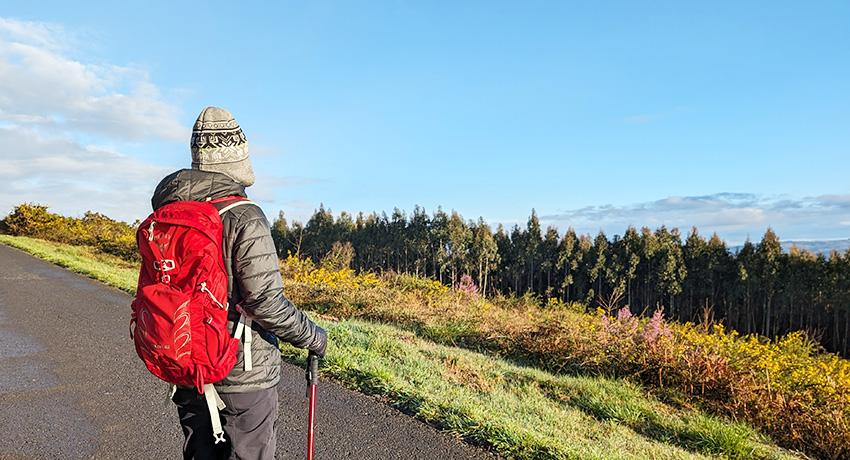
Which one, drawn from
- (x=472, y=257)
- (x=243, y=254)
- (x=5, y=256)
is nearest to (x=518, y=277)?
(x=472, y=257)

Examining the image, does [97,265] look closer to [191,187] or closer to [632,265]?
[191,187]

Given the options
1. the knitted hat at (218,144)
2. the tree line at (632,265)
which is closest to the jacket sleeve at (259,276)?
the knitted hat at (218,144)

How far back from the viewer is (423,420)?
435 cm

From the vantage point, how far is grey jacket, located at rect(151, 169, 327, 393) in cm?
220

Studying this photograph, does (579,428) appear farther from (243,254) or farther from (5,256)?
(5,256)

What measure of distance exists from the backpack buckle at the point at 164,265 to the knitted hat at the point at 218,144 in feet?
1.61

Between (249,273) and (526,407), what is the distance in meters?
3.81

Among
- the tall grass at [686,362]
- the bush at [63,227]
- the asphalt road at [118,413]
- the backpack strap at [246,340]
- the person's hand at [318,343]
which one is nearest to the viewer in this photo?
the backpack strap at [246,340]

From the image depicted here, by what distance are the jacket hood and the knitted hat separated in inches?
3.3

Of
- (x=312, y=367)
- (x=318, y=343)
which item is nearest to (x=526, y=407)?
(x=312, y=367)

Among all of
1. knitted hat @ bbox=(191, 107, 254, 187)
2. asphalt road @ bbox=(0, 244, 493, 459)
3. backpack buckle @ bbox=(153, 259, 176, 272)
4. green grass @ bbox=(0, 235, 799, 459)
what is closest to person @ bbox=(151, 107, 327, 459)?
knitted hat @ bbox=(191, 107, 254, 187)

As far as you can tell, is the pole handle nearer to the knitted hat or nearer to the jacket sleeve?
the jacket sleeve

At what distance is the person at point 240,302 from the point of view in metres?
2.21

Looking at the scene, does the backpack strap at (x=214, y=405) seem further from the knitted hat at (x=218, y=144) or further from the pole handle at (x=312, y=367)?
the knitted hat at (x=218, y=144)
